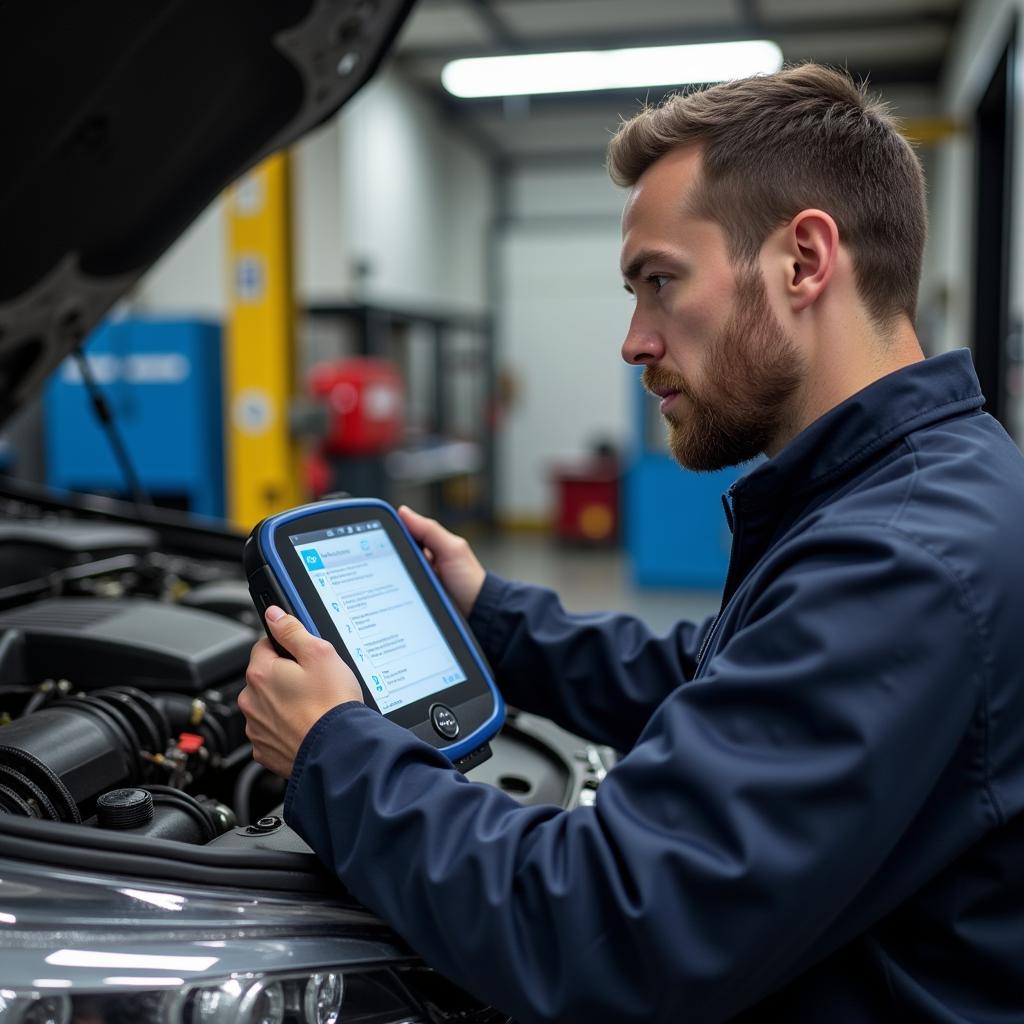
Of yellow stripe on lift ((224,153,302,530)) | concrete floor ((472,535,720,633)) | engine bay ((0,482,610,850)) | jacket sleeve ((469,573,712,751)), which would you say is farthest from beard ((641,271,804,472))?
concrete floor ((472,535,720,633))

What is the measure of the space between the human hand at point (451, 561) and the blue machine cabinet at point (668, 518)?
5.52m

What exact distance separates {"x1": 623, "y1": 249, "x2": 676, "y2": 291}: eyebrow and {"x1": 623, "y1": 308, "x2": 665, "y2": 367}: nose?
0.04 m

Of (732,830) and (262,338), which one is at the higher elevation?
(262,338)

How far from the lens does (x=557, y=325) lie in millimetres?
10734

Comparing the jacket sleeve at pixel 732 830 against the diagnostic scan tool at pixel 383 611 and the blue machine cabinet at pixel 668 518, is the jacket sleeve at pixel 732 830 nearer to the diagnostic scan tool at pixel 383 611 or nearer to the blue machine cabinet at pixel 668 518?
the diagnostic scan tool at pixel 383 611

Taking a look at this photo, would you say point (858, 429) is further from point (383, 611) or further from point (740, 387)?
point (383, 611)

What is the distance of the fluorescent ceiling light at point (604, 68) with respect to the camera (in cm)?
706

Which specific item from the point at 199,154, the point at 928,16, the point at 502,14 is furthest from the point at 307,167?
the point at 199,154

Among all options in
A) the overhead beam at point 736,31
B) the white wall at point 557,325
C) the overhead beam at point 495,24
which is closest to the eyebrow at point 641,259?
the overhead beam at point 495,24

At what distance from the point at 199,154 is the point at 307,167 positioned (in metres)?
5.95

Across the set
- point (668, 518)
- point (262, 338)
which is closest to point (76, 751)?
point (262, 338)

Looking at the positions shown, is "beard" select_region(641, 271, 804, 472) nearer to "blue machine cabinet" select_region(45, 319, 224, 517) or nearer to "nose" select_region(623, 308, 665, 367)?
"nose" select_region(623, 308, 665, 367)

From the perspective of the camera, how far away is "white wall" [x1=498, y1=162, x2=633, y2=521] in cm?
1059

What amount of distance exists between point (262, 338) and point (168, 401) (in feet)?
2.72
